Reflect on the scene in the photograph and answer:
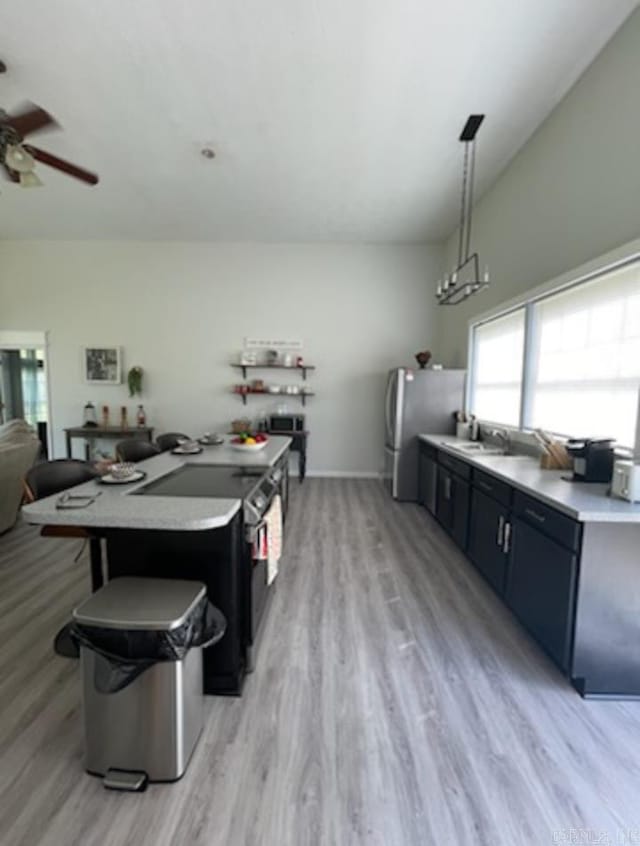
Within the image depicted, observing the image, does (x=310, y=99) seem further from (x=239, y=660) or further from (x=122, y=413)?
(x=122, y=413)

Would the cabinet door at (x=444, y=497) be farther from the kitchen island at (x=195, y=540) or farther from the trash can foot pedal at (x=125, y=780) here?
the trash can foot pedal at (x=125, y=780)

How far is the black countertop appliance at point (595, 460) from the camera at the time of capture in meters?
2.26

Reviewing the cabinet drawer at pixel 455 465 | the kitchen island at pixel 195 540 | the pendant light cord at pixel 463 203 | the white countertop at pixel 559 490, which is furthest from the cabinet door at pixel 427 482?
the kitchen island at pixel 195 540

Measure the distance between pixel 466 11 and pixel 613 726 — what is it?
11.9 feet

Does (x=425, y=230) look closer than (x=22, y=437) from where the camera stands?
No

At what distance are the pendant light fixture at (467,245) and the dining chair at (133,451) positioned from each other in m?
2.81

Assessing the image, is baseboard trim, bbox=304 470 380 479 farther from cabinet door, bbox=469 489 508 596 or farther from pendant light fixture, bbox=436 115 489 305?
cabinet door, bbox=469 489 508 596

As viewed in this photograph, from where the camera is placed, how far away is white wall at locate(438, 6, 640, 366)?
2.27m

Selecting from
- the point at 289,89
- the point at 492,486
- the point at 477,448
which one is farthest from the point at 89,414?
the point at 492,486

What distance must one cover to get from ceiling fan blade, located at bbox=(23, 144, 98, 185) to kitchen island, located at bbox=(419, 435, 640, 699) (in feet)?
12.1

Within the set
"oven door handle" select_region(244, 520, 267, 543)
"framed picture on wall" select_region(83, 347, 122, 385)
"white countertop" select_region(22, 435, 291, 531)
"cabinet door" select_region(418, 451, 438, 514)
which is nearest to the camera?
"white countertop" select_region(22, 435, 291, 531)

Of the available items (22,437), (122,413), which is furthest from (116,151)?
(122,413)

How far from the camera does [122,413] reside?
6055 mm

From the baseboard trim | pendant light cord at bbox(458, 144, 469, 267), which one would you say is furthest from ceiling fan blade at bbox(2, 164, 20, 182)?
the baseboard trim
